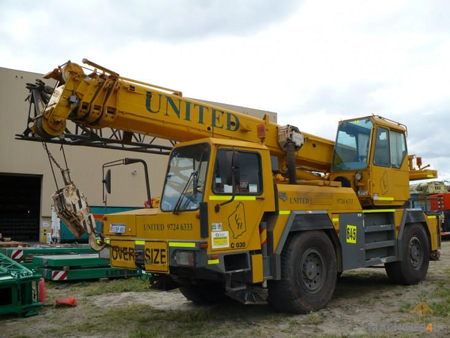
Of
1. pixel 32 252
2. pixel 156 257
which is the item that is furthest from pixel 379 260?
pixel 32 252

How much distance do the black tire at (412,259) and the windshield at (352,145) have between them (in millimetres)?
1836

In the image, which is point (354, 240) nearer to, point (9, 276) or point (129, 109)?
point (129, 109)

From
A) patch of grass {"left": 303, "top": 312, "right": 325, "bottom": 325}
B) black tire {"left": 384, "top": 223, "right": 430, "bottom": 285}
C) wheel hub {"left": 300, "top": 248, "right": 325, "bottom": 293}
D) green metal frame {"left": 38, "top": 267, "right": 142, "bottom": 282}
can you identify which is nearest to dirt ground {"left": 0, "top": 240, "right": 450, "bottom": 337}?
patch of grass {"left": 303, "top": 312, "right": 325, "bottom": 325}

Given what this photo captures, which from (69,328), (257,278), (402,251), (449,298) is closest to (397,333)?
(257,278)

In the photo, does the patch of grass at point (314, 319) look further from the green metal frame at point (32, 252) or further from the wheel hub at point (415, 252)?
the green metal frame at point (32, 252)

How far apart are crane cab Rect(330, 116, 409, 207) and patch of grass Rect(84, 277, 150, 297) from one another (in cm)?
452

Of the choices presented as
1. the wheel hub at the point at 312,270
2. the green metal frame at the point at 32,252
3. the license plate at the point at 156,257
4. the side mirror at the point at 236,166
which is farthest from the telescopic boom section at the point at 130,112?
the green metal frame at the point at 32,252

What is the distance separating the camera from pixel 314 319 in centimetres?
636

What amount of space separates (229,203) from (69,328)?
287 centimetres

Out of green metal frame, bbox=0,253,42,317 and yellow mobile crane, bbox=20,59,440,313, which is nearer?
yellow mobile crane, bbox=20,59,440,313

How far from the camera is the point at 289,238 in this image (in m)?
6.72

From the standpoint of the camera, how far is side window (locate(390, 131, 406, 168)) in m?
9.20

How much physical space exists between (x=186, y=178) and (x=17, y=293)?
3259 mm

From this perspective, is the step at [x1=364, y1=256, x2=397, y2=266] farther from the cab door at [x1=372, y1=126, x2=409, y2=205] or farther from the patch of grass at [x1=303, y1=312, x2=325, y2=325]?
the patch of grass at [x1=303, y1=312, x2=325, y2=325]
